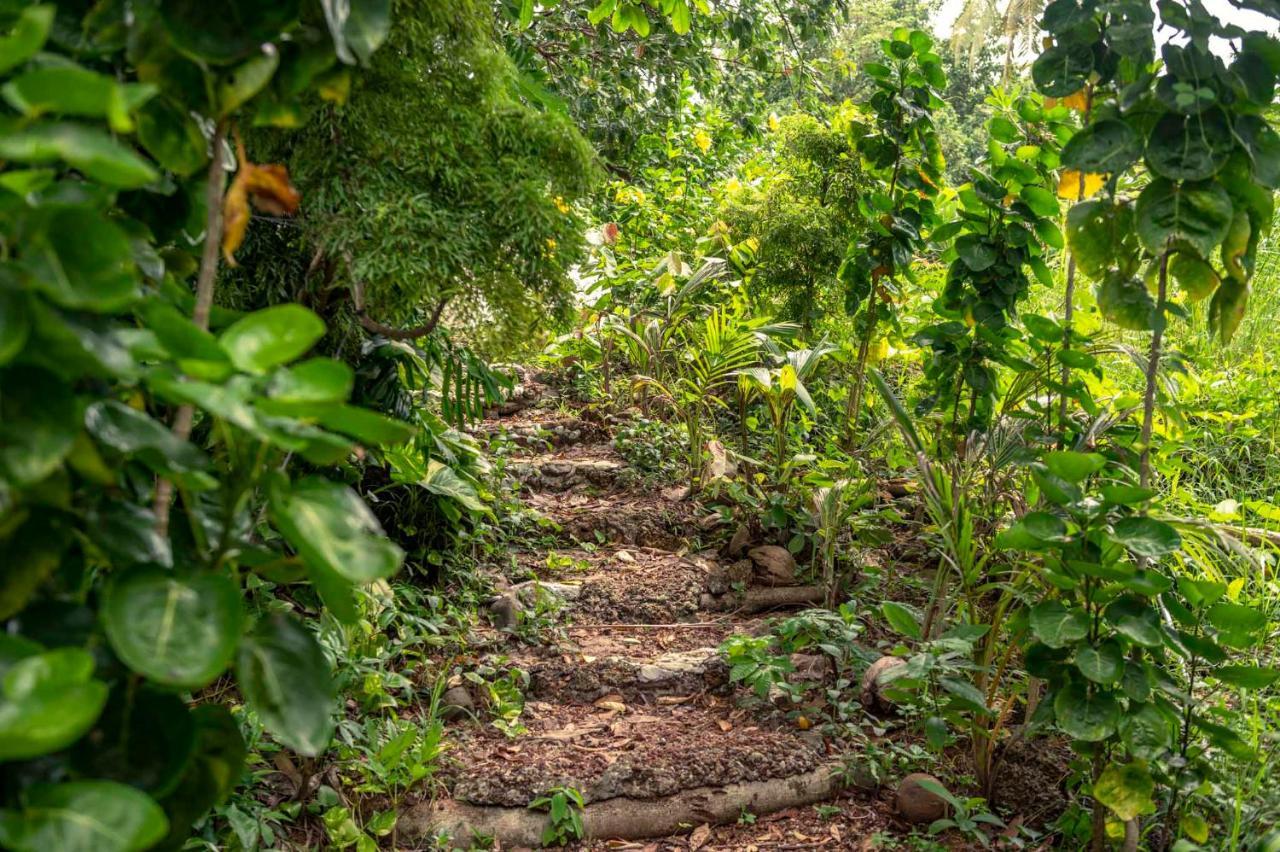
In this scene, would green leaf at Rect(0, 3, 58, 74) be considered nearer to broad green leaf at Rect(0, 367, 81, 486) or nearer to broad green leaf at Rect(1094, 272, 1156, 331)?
broad green leaf at Rect(0, 367, 81, 486)

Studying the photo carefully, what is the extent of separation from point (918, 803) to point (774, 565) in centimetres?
150

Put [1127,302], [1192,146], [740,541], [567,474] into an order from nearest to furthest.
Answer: [1192,146], [1127,302], [740,541], [567,474]

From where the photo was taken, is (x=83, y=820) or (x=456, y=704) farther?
(x=456, y=704)

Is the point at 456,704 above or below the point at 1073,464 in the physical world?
below

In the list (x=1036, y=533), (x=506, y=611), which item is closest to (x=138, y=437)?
(x=1036, y=533)

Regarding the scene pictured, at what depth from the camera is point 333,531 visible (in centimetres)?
89

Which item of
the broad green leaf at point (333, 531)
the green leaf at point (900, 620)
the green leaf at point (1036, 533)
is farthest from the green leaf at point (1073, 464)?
the broad green leaf at point (333, 531)

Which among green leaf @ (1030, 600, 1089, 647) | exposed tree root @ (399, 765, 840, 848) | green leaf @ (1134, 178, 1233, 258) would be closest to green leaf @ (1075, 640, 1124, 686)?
green leaf @ (1030, 600, 1089, 647)

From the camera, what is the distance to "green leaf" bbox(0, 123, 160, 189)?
80cm

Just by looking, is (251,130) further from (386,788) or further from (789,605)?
(789,605)

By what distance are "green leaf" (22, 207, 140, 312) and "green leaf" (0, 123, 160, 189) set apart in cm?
4

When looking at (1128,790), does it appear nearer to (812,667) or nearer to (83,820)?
(812,667)

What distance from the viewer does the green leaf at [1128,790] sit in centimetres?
200

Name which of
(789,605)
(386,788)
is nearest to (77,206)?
(386,788)
